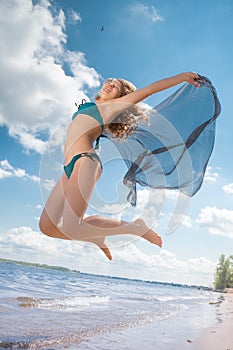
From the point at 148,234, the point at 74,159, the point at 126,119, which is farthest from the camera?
the point at 126,119

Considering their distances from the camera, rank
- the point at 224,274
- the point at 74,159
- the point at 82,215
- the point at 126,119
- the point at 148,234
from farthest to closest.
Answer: the point at 224,274, the point at 126,119, the point at 148,234, the point at 74,159, the point at 82,215

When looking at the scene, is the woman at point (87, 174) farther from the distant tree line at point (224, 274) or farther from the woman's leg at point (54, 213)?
the distant tree line at point (224, 274)

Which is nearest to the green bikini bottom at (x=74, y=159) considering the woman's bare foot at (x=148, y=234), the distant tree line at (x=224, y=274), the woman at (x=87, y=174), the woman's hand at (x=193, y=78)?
the woman at (x=87, y=174)

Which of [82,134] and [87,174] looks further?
[82,134]

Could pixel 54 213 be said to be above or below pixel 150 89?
below

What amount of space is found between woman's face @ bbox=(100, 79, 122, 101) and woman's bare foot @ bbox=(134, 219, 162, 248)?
1447mm

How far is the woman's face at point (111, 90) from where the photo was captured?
394 centimetres

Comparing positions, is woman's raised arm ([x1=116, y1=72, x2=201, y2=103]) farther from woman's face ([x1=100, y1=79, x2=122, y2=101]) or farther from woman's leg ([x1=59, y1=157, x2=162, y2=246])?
woman's leg ([x1=59, y1=157, x2=162, y2=246])

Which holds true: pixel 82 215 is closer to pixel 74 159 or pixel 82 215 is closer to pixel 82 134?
pixel 74 159

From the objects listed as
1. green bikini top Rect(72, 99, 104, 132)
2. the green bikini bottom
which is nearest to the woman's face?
green bikini top Rect(72, 99, 104, 132)

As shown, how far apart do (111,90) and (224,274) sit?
234 feet

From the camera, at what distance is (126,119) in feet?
13.5

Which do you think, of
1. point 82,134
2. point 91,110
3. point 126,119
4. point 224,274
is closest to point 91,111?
point 91,110

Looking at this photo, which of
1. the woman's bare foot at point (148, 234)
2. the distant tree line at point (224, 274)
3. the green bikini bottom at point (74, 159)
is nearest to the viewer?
the green bikini bottom at point (74, 159)
